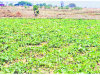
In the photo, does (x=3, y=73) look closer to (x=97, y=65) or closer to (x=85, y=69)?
(x=85, y=69)

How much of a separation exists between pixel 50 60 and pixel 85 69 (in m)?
1.71

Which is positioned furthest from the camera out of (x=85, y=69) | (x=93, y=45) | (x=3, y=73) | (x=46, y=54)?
(x=93, y=45)

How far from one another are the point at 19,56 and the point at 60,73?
255cm

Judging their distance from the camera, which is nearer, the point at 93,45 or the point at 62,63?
the point at 62,63

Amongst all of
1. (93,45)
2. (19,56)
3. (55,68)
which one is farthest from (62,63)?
(93,45)

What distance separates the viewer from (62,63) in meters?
6.36

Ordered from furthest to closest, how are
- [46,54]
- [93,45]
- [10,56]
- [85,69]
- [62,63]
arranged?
1. [93,45]
2. [46,54]
3. [10,56]
4. [62,63]
5. [85,69]

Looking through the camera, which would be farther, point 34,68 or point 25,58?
point 25,58

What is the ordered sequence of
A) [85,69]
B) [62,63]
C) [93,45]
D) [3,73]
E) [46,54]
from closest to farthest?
1. [3,73]
2. [85,69]
3. [62,63]
4. [46,54]
5. [93,45]

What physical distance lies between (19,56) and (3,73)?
5.49ft

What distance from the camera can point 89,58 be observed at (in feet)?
22.8

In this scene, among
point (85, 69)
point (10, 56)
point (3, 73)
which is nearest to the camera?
point (3, 73)

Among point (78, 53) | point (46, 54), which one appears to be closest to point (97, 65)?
point (78, 53)

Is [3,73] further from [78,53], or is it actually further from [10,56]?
[78,53]
